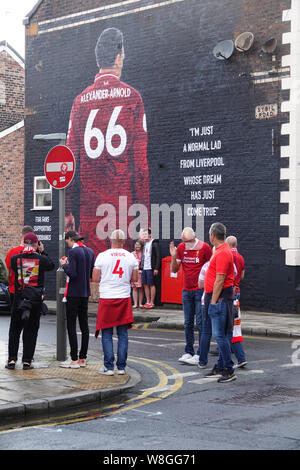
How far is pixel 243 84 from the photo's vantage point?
19.1m

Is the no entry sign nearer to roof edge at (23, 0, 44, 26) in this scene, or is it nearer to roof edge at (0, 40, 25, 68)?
roof edge at (23, 0, 44, 26)

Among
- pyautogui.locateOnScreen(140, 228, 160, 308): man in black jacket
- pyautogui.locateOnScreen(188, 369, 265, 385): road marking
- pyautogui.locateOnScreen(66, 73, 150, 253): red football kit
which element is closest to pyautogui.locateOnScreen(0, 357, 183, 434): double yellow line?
pyautogui.locateOnScreen(188, 369, 265, 385): road marking

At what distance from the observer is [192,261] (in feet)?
37.2

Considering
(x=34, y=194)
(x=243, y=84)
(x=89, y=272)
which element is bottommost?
(x=89, y=272)

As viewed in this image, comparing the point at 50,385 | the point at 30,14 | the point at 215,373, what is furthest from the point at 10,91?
the point at 50,385

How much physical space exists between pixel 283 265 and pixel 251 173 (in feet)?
7.88

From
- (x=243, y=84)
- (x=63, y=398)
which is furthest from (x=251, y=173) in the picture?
(x=63, y=398)

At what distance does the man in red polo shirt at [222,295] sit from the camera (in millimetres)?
9781

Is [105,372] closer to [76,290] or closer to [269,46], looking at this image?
[76,290]

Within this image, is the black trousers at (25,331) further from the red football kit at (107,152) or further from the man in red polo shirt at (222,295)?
the red football kit at (107,152)

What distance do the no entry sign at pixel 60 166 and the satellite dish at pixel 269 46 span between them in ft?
28.3

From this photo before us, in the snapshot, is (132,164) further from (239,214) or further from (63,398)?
(63,398)

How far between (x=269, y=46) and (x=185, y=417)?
1270 cm

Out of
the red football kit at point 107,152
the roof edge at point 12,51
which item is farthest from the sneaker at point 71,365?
the roof edge at point 12,51
